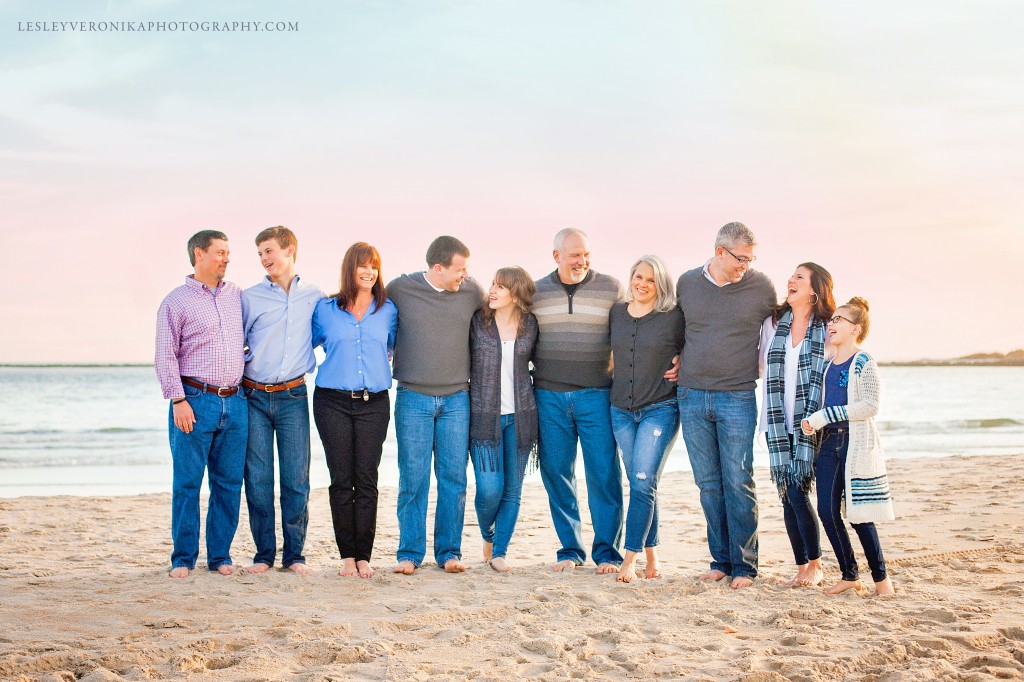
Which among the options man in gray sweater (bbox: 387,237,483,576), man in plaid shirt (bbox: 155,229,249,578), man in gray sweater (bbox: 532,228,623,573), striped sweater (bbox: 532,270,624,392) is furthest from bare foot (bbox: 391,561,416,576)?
striped sweater (bbox: 532,270,624,392)

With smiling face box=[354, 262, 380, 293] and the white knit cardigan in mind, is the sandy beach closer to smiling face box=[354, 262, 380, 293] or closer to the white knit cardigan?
the white knit cardigan

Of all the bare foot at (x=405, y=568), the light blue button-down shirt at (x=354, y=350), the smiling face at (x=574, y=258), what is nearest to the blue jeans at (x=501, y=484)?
the bare foot at (x=405, y=568)

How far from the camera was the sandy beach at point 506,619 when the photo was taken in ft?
11.6

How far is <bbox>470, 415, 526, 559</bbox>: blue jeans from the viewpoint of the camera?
5301mm

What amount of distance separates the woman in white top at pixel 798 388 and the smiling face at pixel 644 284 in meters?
0.69

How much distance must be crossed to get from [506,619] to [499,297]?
6.15 feet

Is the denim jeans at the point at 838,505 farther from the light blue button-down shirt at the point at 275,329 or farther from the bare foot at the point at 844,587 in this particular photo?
the light blue button-down shirt at the point at 275,329

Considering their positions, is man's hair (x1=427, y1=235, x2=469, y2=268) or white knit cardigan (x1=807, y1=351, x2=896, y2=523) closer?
white knit cardigan (x1=807, y1=351, x2=896, y2=523)

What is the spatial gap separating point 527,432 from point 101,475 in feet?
27.3

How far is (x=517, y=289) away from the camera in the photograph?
525 cm

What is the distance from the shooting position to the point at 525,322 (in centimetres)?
533

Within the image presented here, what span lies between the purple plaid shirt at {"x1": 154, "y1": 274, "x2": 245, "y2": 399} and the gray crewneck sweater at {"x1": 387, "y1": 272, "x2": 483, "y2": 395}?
3.13 ft

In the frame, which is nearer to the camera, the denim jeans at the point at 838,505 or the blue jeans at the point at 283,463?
the denim jeans at the point at 838,505

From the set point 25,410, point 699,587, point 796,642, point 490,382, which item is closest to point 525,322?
point 490,382
